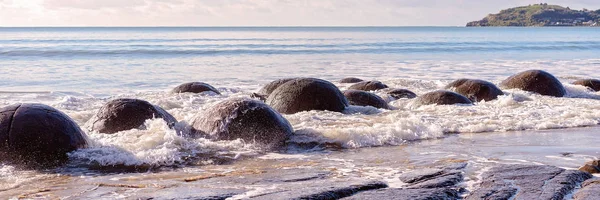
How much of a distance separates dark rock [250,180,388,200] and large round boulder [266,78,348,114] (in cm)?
444

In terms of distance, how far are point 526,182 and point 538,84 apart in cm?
902

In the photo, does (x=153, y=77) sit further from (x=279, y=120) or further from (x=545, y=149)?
(x=545, y=149)

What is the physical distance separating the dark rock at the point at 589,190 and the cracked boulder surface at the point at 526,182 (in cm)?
6

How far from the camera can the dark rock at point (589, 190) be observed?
14.6 feet

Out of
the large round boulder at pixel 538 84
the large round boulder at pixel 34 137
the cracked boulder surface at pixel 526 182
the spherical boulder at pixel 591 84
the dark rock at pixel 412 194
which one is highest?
the large round boulder at pixel 34 137

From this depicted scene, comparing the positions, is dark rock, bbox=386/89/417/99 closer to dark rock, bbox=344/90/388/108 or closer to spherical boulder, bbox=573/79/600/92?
dark rock, bbox=344/90/388/108

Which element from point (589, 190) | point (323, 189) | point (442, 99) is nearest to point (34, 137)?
point (323, 189)

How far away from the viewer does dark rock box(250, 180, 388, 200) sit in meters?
4.50

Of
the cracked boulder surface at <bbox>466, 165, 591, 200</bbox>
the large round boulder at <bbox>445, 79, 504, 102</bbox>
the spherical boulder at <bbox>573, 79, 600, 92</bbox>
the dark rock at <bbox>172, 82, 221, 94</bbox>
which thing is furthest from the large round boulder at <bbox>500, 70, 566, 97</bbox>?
the cracked boulder surface at <bbox>466, 165, 591, 200</bbox>

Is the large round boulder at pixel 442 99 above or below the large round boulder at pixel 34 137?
below

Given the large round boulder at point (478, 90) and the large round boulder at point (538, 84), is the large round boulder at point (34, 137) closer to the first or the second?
the large round boulder at point (478, 90)

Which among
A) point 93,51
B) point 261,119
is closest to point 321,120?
point 261,119

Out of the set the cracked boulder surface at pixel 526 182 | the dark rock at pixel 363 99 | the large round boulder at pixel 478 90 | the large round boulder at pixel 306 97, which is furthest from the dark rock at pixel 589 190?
the large round boulder at pixel 478 90

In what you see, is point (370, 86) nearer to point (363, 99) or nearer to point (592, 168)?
point (363, 99)
